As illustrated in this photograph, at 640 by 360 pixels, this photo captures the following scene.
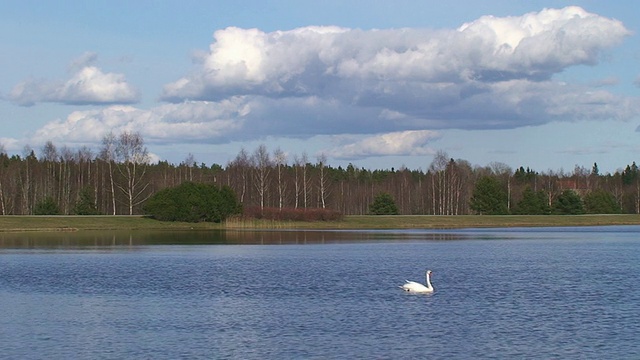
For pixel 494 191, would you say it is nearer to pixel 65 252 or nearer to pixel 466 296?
pixel 65 252

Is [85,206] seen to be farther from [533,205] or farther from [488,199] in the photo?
[533,205]

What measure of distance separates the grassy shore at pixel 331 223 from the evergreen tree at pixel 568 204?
3.11 m

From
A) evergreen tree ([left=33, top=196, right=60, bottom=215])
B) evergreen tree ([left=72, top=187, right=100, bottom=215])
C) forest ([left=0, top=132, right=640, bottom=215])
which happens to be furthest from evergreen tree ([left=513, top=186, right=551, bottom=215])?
evergreen tree ([left=33, top=196, right=60, bottom=215])

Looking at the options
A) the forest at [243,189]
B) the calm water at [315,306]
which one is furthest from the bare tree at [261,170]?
the calm water at [315,306]

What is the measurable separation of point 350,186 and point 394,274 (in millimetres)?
142910

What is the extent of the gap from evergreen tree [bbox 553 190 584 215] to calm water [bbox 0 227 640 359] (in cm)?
7896

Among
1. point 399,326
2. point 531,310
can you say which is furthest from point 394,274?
point 399,326

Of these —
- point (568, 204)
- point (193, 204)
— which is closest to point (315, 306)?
point (193, 204)

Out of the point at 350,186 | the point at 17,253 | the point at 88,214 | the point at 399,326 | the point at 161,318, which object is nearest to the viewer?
the point at 399,326

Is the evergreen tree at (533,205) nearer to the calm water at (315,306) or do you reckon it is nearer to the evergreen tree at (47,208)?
the evergreen tree at (47,208)

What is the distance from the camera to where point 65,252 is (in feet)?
203

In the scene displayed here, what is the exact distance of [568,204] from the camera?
136m

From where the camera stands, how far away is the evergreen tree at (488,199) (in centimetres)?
13325

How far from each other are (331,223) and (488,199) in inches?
1168
